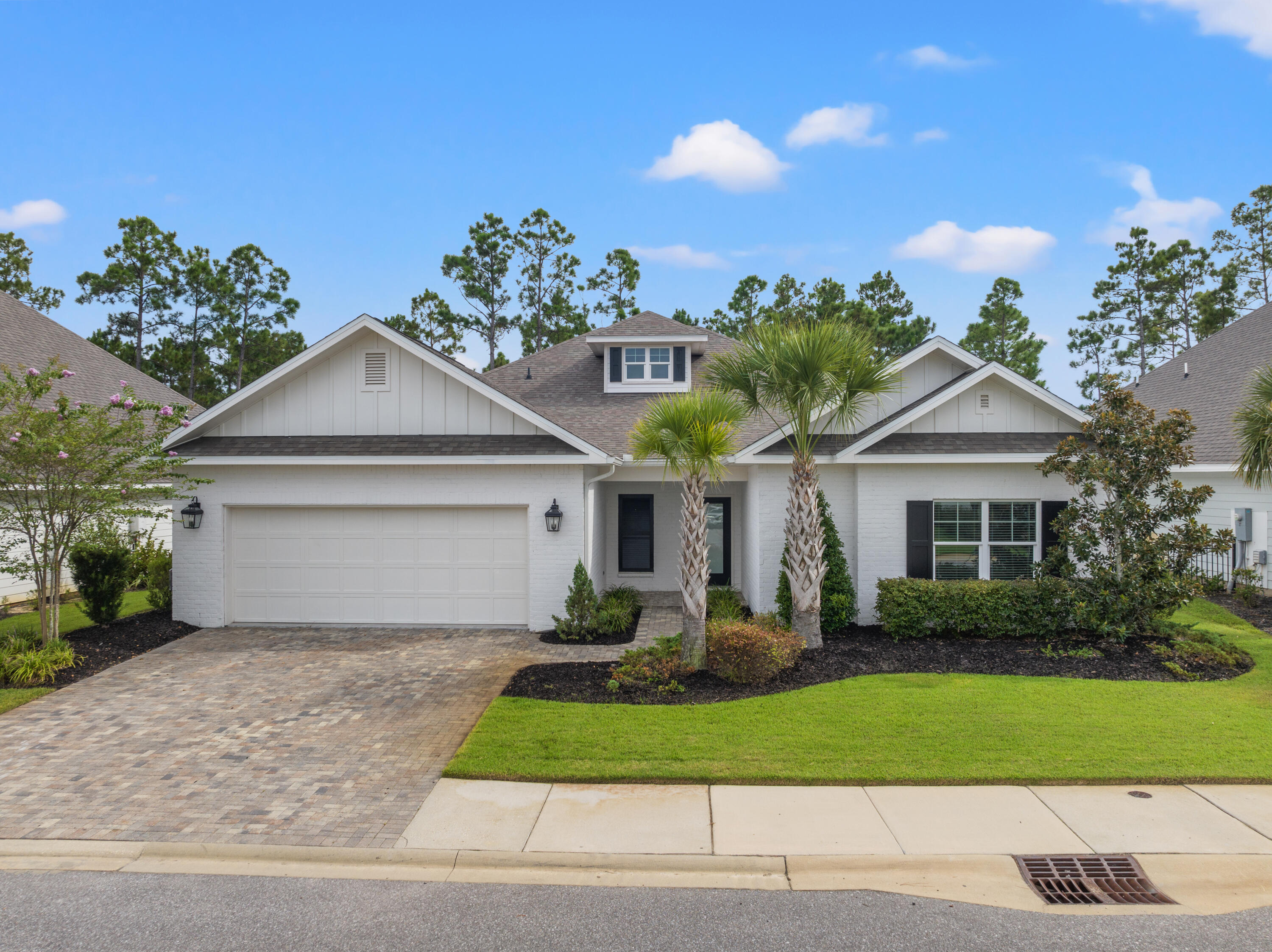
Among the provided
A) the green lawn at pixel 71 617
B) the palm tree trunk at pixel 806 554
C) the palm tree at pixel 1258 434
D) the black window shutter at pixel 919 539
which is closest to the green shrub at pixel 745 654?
the palm tree trunk at pixel 806 554

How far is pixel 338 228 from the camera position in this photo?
22.5 m

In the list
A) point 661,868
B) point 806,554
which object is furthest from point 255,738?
point 806,554

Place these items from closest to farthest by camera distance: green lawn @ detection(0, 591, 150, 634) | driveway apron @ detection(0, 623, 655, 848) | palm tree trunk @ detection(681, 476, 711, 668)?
driveway apron @ detection(0, 623, 655, 848)
palm tree trunk @ detection(681, 476, 711, 668)
green lawn @ detection(0, 591, 150, 634)

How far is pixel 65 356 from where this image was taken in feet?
62.5

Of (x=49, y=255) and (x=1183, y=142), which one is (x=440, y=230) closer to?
(x=49, y=255)

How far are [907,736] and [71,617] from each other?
15122mm

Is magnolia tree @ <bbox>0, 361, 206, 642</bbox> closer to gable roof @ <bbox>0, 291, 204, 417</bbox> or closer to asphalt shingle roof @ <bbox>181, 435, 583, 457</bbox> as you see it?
asphalt shingle roof @ <bbox>181, 435, 583, 457</bbox>

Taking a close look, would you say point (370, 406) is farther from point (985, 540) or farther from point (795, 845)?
point (985, 540)

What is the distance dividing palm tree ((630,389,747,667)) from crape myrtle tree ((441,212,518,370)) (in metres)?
30.1

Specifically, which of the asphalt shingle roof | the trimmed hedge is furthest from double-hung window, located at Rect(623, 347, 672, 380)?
the trimmed hedge

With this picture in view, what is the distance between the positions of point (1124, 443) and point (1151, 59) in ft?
26.8

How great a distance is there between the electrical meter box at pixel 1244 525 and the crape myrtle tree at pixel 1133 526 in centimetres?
636

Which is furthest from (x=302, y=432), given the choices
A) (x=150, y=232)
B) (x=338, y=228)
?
(x=150, y=232)

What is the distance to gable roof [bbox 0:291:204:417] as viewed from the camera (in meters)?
17.6
